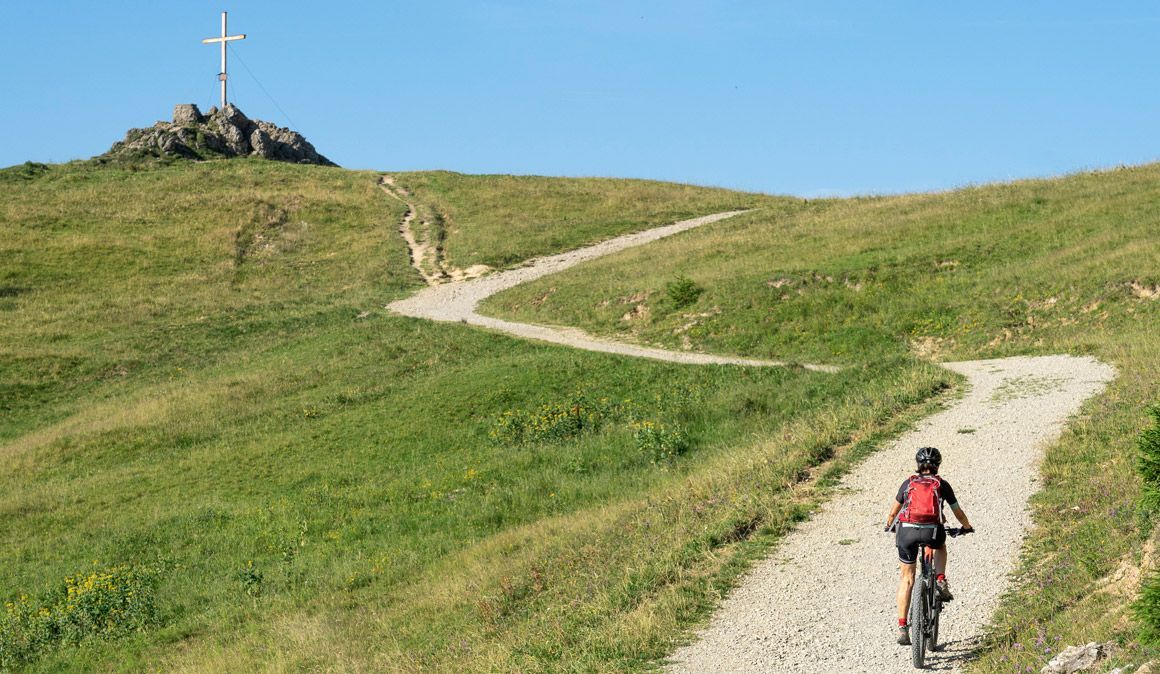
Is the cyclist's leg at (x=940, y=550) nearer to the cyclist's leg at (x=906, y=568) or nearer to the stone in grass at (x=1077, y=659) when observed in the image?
the cyclist's leg at (x=906, y=568)

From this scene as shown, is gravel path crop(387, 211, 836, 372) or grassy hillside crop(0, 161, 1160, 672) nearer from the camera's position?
grassy hillside crop(0, 161, 1160, 672)

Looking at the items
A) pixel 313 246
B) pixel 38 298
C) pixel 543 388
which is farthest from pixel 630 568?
pixel 313 246

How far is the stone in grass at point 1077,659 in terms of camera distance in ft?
29.4

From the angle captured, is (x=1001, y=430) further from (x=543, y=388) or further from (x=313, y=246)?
(x=313, y=246)

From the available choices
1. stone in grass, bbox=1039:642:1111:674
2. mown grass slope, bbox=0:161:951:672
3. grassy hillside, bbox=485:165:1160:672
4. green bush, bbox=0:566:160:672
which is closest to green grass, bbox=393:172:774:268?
grassy hillside, bbox=485:165:1160:672

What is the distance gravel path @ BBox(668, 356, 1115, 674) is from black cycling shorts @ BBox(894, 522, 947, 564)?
3.15 feet

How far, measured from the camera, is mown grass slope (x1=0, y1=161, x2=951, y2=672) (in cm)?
1538

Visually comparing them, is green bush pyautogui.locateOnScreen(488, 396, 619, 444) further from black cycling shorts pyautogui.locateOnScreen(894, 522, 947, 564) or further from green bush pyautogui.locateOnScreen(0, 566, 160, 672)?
black cycling shorts pyautogui.locateOnScreen(894, 522, 947, 564)

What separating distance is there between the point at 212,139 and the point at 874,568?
93633 millimetres

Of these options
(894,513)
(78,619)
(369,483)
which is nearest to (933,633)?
(894,513)

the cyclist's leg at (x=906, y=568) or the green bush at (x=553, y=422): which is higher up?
the cyclist's leg at (x=906, y=568)

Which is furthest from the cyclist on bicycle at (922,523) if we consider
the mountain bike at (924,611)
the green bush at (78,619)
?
the green bush at (78,619)

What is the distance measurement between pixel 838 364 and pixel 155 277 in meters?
41.7

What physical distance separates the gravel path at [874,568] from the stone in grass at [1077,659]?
1.20 m
